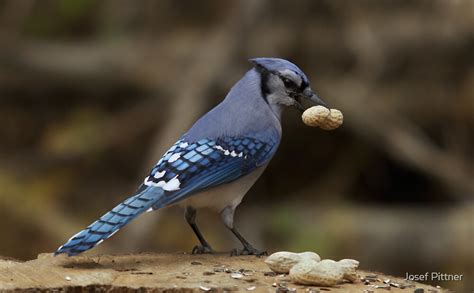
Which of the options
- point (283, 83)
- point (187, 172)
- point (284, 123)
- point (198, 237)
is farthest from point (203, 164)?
point (284, 123)

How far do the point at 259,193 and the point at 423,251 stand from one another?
870 mm

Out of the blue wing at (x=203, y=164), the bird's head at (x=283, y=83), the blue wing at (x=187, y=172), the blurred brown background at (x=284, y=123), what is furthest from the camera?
the blurred brown background at (x=284, y=123)

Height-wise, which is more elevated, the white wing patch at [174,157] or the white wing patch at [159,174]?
the white wing patch at [174,157]

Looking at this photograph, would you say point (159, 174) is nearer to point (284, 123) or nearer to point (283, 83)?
point (283, 83)

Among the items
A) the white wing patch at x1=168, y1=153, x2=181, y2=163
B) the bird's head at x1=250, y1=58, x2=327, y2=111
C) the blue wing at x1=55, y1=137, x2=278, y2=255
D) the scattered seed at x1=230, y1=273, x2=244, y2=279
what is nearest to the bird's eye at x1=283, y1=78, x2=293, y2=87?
the bird's head at x1=250, y1=58, x2=327, y2=111

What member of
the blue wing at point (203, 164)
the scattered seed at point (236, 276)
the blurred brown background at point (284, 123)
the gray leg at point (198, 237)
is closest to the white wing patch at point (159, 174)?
the blue wing at point (203, 164)

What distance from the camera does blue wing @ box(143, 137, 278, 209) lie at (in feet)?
8.66

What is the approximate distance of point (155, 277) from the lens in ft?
7.80

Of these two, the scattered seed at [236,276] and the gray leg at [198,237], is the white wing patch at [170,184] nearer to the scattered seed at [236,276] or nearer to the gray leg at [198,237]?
the gray leg at [198,237]

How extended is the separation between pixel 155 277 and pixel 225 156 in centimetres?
47

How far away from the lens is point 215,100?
4770 millimetres

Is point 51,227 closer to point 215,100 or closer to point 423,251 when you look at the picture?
point 215,100

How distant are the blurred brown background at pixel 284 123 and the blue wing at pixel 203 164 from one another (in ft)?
5.09

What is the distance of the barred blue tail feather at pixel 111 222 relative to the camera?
95.1 inches
